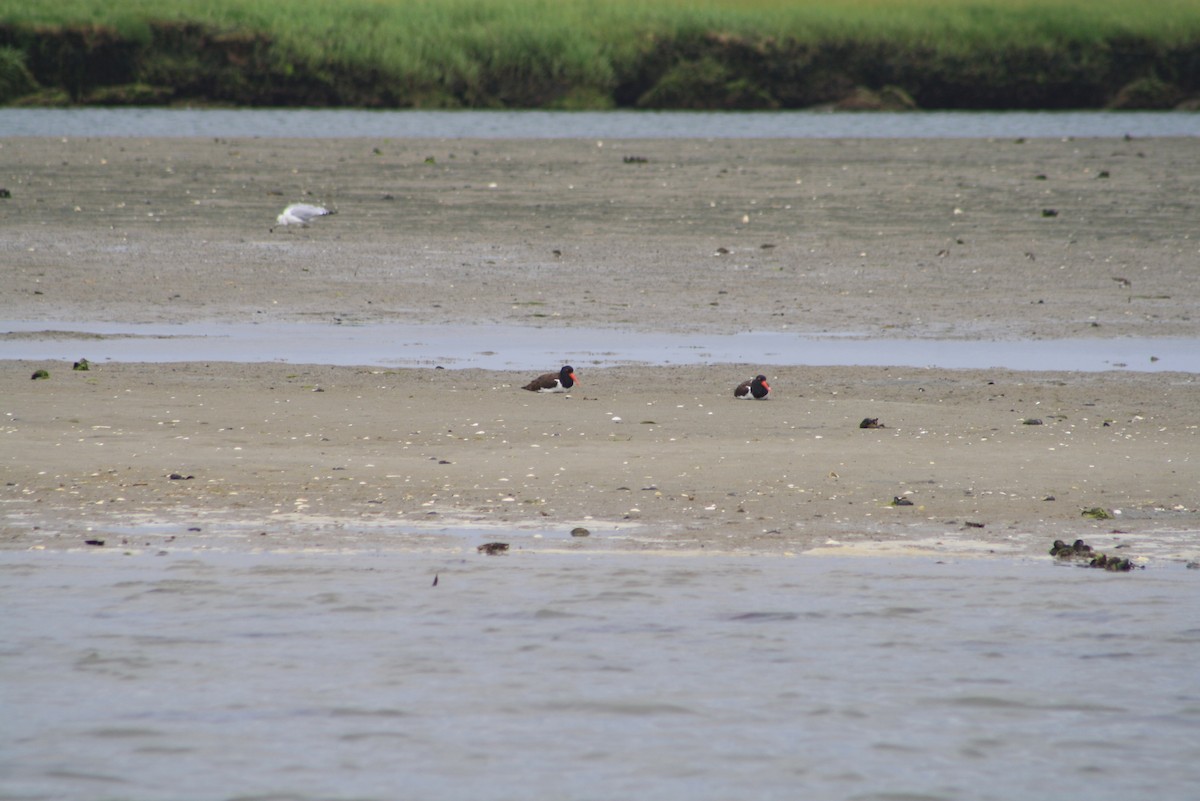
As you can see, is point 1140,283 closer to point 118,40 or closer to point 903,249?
point 903,249

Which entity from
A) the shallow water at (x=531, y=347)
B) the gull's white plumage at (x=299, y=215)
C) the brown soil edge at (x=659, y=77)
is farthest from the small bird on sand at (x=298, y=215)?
the brown soil edge at (x=659, y=77)

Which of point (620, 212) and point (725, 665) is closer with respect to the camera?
point (725, 665)

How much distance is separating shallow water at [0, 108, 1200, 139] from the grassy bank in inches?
124

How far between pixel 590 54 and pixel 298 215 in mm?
29060

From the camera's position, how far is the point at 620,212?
64.3 feet

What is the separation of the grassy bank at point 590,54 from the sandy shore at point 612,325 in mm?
16951

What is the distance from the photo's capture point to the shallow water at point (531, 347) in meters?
11.7

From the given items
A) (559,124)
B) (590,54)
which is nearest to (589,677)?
(559,124)

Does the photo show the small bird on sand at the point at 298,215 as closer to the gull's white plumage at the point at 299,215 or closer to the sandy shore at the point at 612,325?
the gull's white plumage at the point at 299,215

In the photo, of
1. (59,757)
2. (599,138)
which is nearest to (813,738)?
(59,757)

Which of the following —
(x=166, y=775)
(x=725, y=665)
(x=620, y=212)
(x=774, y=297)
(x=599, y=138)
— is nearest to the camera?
(x=166, y=775)

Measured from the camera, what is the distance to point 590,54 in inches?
1829

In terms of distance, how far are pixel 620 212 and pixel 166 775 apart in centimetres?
1505

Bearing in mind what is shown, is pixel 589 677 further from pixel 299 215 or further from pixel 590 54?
pixel 590 54
